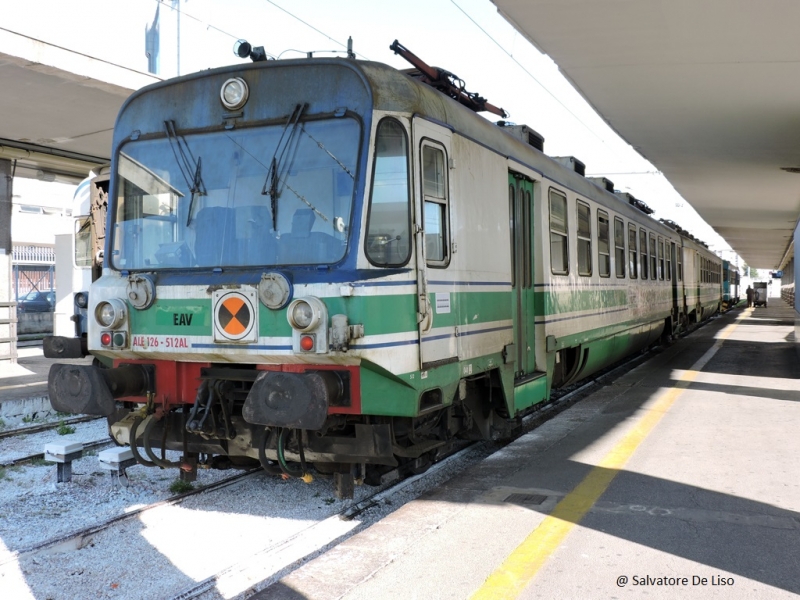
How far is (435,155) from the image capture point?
225 inches

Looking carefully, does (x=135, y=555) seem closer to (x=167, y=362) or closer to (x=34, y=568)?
(x=34, y=568)

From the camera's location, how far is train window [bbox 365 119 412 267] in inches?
204

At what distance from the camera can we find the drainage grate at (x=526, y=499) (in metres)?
5.39

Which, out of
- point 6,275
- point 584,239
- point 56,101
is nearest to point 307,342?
point 584,239

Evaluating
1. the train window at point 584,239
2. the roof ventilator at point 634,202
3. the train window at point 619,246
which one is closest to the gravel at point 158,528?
the train window at point 584,239

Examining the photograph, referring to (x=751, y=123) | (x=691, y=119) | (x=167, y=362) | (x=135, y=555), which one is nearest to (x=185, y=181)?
(x=167, y=362)

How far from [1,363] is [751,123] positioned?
14.7 m

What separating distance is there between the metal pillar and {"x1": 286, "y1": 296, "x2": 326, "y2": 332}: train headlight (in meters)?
12.4

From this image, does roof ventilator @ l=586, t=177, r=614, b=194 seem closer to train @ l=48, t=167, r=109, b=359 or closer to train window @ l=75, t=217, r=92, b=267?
train @ l=48, t=167, r=109, b=359

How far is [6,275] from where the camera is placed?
15.6 meters

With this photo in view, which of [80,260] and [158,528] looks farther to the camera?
[80,260]

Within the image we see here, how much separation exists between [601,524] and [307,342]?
2158 millimetres

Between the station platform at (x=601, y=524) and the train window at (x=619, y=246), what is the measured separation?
422 centimetres

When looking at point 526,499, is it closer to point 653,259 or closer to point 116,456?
point 116,456
